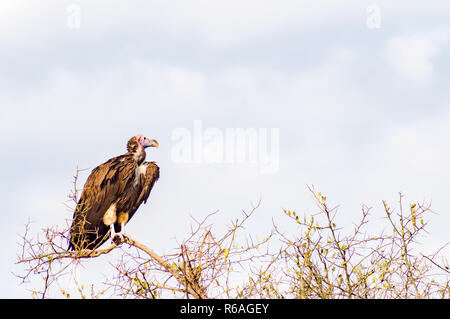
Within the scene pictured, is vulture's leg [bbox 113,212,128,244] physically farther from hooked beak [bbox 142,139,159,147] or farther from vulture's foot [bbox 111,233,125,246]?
hooked beak [bbox 142,139,159,147]

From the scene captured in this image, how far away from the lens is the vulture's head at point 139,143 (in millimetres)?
11086

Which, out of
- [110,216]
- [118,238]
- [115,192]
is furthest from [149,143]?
[118,238]

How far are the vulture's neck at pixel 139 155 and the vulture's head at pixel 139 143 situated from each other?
0.03 metres

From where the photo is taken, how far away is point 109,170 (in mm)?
10469

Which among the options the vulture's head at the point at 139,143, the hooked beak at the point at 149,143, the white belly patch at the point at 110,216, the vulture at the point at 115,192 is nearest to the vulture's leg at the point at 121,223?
the vulture at the point at 115,192

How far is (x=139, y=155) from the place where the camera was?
10922 millimetres

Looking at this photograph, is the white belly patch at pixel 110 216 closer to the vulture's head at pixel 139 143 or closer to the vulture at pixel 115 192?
the vulture at pixel 115 192

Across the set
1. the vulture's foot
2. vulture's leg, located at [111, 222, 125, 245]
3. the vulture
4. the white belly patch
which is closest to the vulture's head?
the vulture

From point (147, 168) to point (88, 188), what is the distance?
37.4 inches
